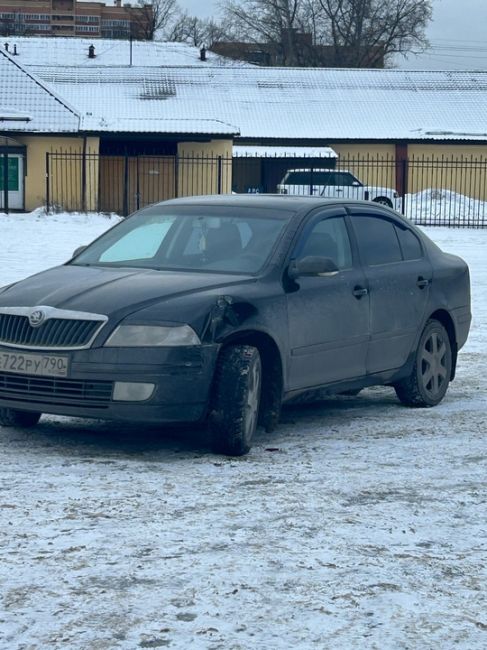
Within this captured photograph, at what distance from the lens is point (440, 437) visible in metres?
7.48

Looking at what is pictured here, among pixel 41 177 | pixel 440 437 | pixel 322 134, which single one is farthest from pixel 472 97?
pixel 440 437

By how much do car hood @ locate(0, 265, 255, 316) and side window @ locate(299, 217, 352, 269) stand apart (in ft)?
2.25

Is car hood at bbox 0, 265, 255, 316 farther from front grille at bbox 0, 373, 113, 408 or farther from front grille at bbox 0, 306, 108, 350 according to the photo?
front grille at bbox 0, 373, 113, 408

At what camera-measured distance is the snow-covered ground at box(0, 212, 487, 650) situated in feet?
13.1

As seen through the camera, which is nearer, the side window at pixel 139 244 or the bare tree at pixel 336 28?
the side window at pixel 139 244

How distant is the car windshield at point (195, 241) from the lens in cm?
752

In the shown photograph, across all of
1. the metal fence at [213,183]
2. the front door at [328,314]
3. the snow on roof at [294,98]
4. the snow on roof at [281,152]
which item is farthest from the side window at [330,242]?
the snow on roof at [294,98]

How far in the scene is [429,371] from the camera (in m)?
8.77

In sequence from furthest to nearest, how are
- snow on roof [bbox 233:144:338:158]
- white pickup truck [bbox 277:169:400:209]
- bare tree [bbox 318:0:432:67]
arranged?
1. bare tree [bbox 318:0:432:67]
2. snow on roof [bbox 233:144:338:158]
3. white pickup truck [bbox 277:169:400:209]

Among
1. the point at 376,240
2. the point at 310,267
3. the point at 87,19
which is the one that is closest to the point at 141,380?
the point at 310,267

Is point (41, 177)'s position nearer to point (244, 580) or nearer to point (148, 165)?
point (148, 165)

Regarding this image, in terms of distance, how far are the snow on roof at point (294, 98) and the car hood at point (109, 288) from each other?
118 ft

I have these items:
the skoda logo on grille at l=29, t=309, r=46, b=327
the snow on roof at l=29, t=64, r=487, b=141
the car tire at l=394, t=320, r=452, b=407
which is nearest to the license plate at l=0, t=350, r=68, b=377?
the skoda logo on grille at l=29, t=309, r=46, b=327

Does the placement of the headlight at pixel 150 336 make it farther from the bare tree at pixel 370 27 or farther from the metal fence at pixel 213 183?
the bare tree at pixel 370 27
